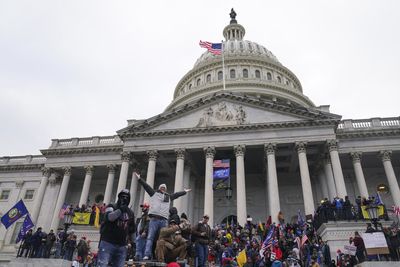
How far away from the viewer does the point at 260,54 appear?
64.6 meters

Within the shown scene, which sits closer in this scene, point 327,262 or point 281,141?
point 327,262

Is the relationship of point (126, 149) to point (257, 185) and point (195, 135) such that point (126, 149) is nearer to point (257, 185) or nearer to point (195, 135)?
point (195, 135)

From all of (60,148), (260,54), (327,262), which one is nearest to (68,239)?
(327,262)

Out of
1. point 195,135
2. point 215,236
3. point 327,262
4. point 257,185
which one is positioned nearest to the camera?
point 327,262

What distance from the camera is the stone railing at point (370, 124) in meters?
34.0

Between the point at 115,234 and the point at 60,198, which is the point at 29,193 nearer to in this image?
the point at 60,198

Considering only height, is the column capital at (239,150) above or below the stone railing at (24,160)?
below

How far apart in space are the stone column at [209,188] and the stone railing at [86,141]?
42.6 feet

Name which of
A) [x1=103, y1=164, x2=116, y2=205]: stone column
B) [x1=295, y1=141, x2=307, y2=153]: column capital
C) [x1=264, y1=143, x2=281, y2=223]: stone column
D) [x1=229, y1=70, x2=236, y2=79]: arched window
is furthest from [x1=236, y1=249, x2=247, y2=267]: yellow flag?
[x1=229, y1=70, x2=236, y2=79]: arched window

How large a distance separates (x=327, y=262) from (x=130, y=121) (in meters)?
26.5

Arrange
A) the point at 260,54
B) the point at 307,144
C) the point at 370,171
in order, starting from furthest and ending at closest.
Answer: the point at 260,54 → the point at 370,171 → the point at 307,144

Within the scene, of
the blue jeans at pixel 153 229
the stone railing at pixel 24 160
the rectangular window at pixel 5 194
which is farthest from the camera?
the stone railing at pixel 24 160

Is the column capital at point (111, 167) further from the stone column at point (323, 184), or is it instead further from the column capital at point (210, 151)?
the stone column at point (323, 184)

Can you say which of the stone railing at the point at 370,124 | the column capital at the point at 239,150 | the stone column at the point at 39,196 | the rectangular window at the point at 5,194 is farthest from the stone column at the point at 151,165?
the rectangular window at the point at 5,194
